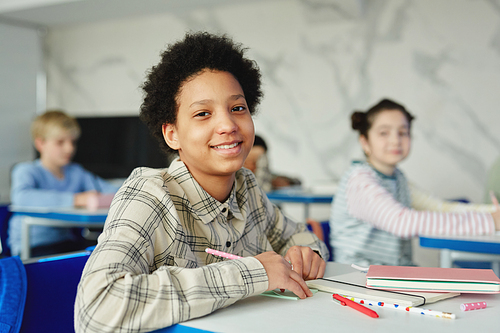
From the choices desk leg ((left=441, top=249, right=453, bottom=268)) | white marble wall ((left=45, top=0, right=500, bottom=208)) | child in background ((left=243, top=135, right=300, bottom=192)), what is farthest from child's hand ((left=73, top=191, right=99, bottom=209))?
white marble wall ((left=45, top=0, right=500, bottom=208))

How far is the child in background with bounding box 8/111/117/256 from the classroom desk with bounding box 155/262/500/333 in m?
1.96

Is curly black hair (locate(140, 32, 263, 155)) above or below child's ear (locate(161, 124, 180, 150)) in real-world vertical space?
above

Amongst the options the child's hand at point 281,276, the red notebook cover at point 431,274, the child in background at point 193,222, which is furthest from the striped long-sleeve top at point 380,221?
the child's hand at point 281,276

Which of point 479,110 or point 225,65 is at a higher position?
point 479,110

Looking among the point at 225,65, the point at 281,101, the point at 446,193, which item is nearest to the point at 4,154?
the point at 281,101

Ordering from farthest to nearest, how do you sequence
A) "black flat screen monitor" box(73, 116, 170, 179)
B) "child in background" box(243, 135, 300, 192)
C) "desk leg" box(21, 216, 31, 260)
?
1. "black flat screen monitor" box(73, 116, 170, 179)
2. "child in background" box(243, 135, 300, 192)
3. "desk leg" box(21, 216, 31, 260)

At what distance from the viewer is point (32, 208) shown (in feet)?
8.98

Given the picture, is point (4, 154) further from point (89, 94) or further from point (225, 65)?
point (225, 65)

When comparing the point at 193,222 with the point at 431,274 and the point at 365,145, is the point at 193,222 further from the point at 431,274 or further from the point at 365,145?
the point at 365,145

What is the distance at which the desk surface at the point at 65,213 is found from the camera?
2.38 meters

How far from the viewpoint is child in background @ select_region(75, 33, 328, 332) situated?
2.57 feet

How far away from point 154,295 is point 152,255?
0.16 meters

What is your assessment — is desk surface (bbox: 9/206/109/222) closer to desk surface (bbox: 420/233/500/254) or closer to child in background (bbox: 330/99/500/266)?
child in background (bbox: 330/99/500/266)

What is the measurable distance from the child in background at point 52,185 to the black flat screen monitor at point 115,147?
2.04 meters
